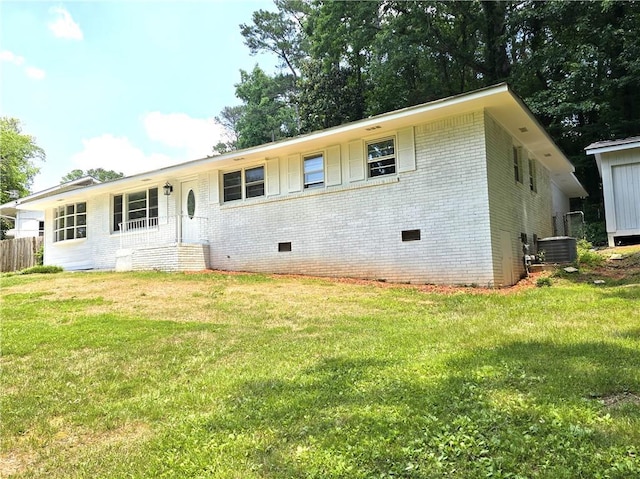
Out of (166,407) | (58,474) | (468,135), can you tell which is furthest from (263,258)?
(58,474)

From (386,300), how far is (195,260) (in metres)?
7.27

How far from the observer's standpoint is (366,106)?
26.3 m

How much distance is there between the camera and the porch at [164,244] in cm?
1321

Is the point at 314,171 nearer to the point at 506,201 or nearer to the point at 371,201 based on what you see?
the point at 371,201

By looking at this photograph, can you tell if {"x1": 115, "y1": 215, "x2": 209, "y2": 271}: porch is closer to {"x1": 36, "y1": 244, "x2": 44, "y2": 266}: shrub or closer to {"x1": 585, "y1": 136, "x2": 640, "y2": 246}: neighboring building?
{"x1": 36, "y1": 244, "x2": 44, "y2": 266}: shrub

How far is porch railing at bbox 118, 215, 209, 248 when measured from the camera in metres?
14.3

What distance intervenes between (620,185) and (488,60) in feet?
42.8

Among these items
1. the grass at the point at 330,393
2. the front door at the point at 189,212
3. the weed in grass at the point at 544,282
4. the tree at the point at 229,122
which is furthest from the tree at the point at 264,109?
the grass at the point at 330,393

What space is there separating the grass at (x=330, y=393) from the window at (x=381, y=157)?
4950mm

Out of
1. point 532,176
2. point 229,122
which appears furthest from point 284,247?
point 229,122

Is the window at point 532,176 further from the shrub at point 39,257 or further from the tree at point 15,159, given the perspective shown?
the tree at point 15,159

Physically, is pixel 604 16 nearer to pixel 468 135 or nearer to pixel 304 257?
pixel 468 135

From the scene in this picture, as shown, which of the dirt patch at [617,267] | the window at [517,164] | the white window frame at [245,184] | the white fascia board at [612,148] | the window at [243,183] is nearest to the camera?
the dirt patch at [617,267]

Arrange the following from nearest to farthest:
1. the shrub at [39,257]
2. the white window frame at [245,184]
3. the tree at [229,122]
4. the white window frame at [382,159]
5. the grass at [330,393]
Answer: the grass at [330,393] → the white window frame at [382,159] → the white window frame at [245,184] → the shrub at [39,257] → the tree at [229,122]
